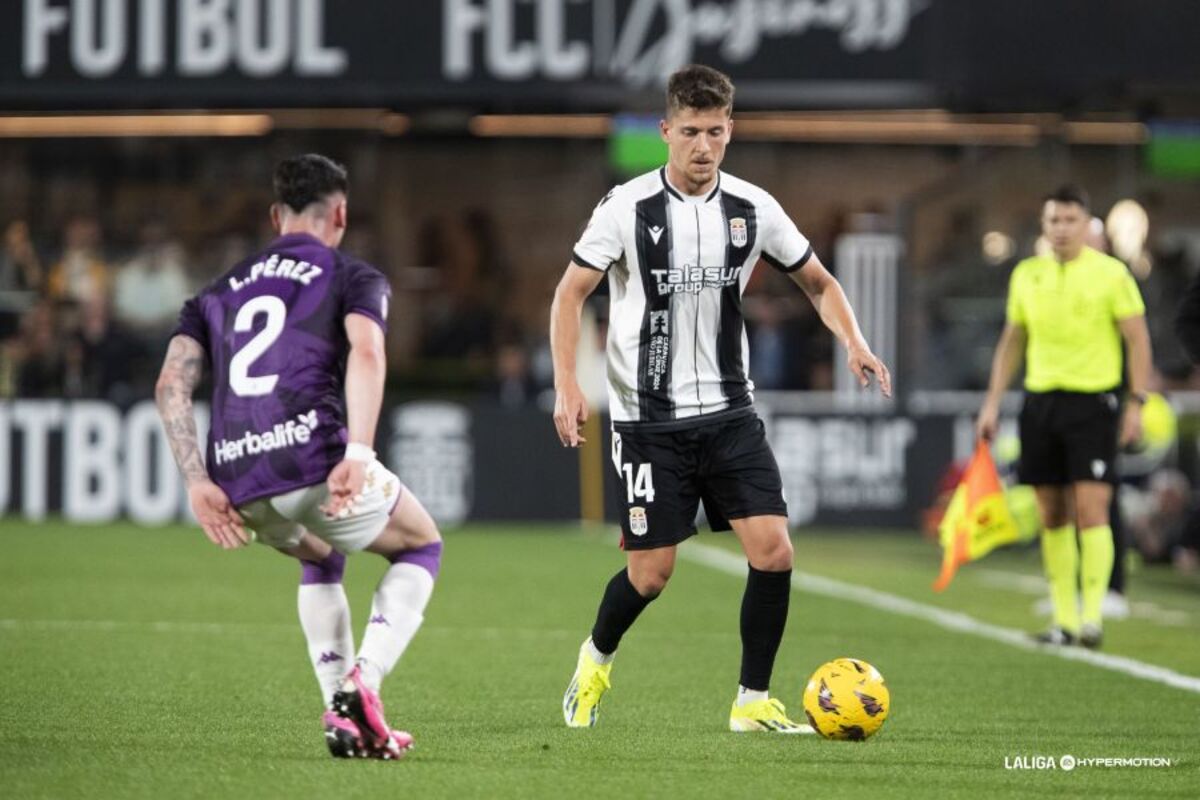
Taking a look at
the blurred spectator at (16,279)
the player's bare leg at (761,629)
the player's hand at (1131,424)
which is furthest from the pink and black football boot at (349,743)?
the blurred spectator at (16,279)

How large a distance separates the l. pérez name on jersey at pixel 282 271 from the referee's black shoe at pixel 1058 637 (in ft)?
18.2

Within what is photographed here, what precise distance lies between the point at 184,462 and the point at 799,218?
18739mm

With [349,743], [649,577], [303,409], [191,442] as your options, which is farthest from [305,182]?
[649,577]

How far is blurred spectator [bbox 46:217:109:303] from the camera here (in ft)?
67.4

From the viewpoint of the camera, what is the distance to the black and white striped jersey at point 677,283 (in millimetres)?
7289

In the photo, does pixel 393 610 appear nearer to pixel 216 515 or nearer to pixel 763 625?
pixel 216 515

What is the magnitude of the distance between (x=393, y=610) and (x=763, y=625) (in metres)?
1.54

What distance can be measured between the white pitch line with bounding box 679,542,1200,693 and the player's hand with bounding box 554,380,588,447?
3374 millimetres

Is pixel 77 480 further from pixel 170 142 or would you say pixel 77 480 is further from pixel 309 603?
pixel 309 603

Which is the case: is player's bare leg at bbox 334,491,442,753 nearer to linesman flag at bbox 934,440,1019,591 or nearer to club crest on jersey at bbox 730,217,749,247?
club crest on jersey at bbox 730,217,749,247

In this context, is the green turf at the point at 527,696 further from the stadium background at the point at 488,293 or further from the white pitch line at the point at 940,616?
the stadium background at the point at 488,293

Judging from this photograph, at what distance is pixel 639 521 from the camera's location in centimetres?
737

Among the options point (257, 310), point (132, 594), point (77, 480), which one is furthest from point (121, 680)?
point (77, 480)

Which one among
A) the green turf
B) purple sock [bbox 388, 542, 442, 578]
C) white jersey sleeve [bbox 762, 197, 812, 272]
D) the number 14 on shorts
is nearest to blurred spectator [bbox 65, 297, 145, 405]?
the green turf
